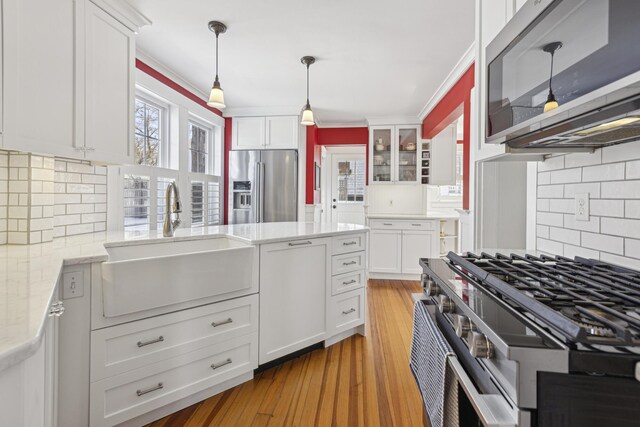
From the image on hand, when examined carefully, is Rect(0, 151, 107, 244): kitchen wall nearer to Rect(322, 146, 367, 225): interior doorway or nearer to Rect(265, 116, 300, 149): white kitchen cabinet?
Rect(265, 116, 300, 149): white kitchen cabinet

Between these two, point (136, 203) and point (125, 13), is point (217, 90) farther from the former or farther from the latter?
point (136, 203)

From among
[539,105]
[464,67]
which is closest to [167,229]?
[539,105]

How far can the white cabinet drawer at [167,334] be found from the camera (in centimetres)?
148

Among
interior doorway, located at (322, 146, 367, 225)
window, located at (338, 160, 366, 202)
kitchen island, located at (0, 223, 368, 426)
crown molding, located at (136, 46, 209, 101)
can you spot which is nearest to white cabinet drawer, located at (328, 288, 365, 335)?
kitchen island, located at (0, 223, 368, 426)

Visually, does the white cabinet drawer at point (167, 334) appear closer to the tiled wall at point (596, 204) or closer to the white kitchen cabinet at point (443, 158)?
the tiled wall at point (596, 204)

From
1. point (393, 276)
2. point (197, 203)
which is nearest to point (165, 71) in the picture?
point (197, 203)

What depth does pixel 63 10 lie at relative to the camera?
5.86 feet

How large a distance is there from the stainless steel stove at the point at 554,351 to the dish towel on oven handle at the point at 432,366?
2.4 inches

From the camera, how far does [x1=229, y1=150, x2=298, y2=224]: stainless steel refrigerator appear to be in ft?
15.4

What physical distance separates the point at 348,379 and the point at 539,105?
1.82 meters

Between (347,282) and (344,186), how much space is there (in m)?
4.38

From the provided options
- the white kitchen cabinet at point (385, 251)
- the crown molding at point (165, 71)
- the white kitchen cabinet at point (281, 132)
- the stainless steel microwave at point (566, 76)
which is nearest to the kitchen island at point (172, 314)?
the stainless steel microwave at point (566, 76)

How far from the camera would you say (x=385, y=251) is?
4.68m

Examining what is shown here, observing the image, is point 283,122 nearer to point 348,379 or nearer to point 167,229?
point 167,229
